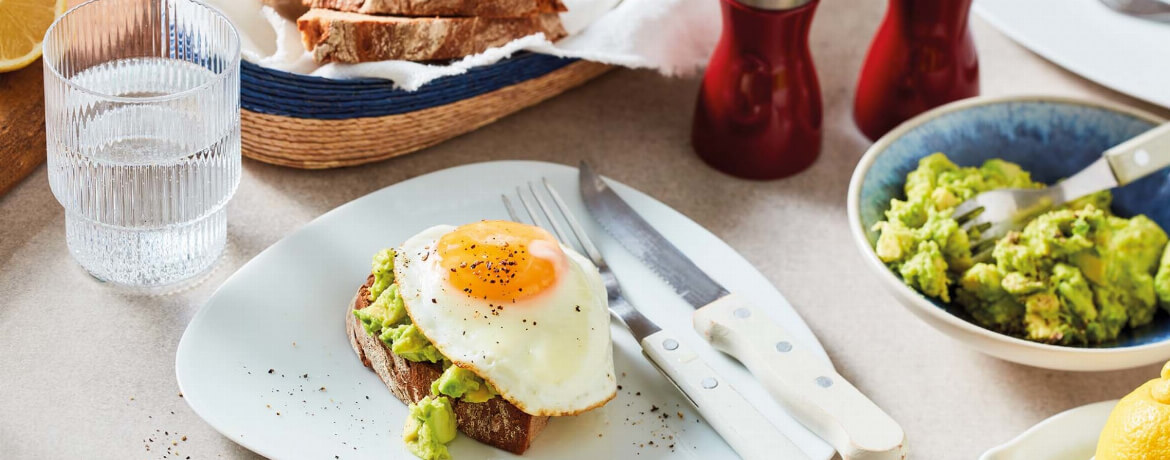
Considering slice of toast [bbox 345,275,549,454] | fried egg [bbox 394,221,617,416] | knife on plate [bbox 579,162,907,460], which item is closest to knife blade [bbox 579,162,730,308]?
knife on plate [bbox 579,162,907,460]

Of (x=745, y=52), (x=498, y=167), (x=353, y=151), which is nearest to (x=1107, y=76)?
(x=745, y=52)

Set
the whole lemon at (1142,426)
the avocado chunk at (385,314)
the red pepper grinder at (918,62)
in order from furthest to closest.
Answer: the red pepper grinder at (918,62), the avocado chunk at (385,314), the whole lemon at (1142,426)

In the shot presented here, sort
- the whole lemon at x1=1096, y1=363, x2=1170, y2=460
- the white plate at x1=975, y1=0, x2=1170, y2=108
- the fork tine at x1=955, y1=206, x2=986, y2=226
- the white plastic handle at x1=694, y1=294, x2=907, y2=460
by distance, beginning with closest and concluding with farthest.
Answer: the whole lemon at x1=1096, y1=363, x2=1170, y2=460, the white plastic handle at x1=694, y1=294, x2=907, y2=460, the fork tine at x1=955, y1=206, x2=986, y2=226, the white plate at x1=975, y1=0, x2=1170, y2=108

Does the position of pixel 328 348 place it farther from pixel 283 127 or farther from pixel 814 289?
pixel 814 289

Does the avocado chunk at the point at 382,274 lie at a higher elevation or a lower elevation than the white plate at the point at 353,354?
higher

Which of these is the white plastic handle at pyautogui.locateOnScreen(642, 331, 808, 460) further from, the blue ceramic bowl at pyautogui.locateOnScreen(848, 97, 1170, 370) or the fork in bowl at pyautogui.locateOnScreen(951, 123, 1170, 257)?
the fork in bowl at pyautogui.locateOnScreen(951, 123, 1170, 257)

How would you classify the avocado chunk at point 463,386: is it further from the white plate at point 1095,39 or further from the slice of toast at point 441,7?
the white plate at point 1095,39

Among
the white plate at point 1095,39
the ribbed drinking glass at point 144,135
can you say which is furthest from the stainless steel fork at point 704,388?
the white plate at point 1095,39
